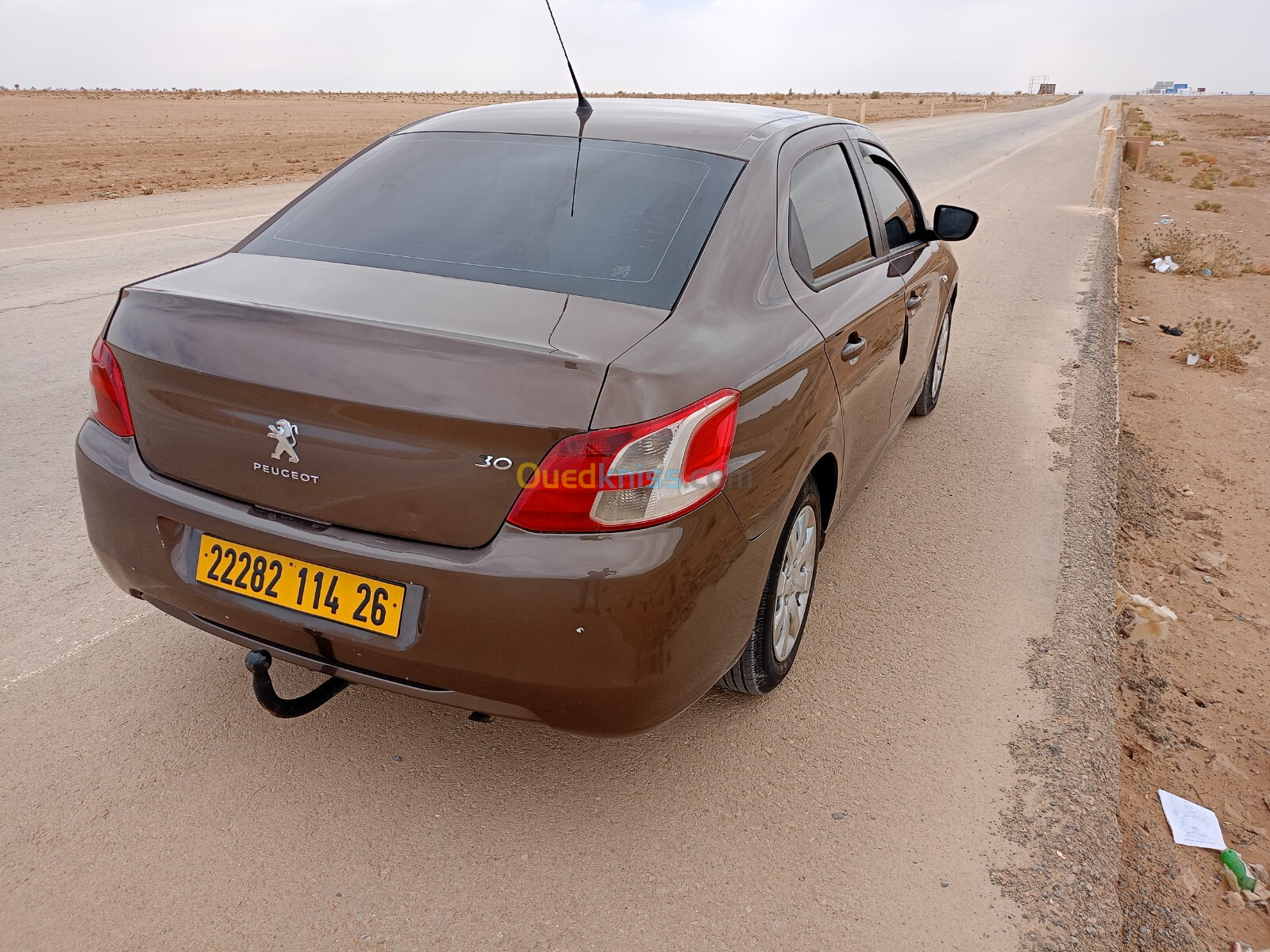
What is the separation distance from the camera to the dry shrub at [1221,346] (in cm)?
772

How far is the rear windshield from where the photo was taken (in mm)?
2523

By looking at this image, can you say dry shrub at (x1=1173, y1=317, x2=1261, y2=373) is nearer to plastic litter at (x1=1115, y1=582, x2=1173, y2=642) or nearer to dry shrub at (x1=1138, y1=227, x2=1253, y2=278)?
dry shrub at (x1=1138, y1=227, x2=1253, y2=278)

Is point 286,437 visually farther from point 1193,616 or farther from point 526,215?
point 1193,616

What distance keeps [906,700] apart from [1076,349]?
483 centimetres

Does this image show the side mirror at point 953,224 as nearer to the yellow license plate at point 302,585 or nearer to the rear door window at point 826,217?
the rear door window at point 826,217

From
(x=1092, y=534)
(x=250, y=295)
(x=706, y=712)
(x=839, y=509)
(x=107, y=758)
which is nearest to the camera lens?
(x=250, y=295)

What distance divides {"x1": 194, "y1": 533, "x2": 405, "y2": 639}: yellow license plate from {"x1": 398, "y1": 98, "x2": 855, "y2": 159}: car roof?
5.21 ft

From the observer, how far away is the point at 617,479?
2035 millimetres

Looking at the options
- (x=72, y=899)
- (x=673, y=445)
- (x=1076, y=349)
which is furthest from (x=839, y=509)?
(x=1076, y=349)

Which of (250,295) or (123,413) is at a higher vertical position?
(250,295)

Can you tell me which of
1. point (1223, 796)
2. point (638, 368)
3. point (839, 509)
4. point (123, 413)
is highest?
point (638, 368)

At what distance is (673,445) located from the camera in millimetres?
2092

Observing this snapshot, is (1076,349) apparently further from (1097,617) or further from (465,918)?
(465,918)

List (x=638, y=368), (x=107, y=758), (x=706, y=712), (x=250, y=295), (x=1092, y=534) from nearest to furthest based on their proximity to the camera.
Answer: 1. (x=638, y=368)
2. (x=250, y=295)
3. (x=107, y=758)
4. (x=706, y=712)
5. (x=1092, y=534)
